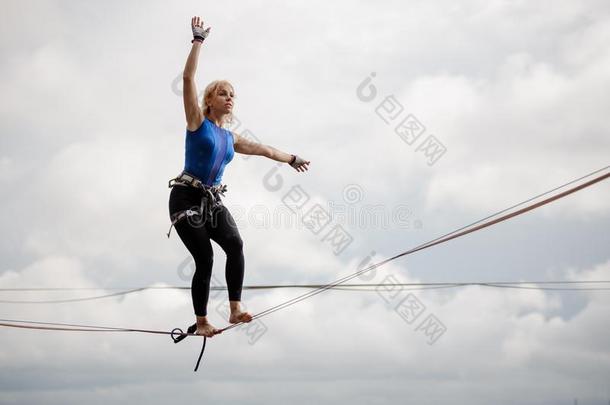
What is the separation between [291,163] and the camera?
935 cm

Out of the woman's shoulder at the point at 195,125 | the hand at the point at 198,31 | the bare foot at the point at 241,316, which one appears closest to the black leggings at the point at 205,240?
the bare foot at the point at 241,316

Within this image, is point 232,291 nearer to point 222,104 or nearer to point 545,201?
point 222,104

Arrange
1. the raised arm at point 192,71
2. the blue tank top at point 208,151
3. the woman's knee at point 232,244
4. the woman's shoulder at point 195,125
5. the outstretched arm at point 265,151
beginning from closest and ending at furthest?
1. the raised arm at point 192,71
2. the woman's shoulder at point 195,125
3. the blue tank top at point 208,151
4. the woman's knee at point 232,244
5. the outstretched arm at point 265,151

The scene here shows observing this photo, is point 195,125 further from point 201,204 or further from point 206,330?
point 206,330

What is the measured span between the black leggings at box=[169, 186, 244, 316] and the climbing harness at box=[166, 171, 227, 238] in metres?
0.03

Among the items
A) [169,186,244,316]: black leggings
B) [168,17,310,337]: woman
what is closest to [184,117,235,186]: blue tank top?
[168,17,310,337]: woman

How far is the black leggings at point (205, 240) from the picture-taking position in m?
8.25

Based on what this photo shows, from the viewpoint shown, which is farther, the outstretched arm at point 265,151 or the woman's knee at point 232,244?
the outstretched arm at point 265,151

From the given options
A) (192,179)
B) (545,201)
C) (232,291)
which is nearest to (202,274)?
(232,291)

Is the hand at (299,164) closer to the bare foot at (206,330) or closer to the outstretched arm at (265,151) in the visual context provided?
the outstretched arm at (265,151)

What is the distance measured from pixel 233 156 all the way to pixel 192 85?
3.87 ft

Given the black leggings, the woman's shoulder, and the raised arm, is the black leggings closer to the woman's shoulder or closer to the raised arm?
the woman's shoulder

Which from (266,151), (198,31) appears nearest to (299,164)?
(266,151)

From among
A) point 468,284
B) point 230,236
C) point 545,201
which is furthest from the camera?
A: point 468,284
